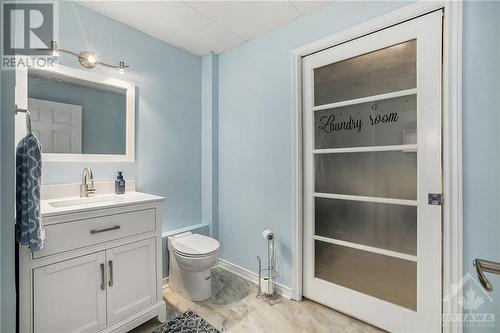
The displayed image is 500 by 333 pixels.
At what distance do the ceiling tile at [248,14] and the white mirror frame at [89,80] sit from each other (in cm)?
90

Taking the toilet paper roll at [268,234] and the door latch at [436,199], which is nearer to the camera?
the door latch at [436,199]

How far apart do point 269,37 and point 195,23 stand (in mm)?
662

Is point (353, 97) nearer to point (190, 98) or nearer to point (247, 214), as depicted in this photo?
point (247, 214)

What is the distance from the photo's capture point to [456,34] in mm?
→ 1296

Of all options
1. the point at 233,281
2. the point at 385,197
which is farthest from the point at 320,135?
the point at 233,281

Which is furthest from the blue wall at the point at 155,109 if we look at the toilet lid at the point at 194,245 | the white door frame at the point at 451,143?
the white door frame at the point at 451,143

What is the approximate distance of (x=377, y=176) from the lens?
162 cm

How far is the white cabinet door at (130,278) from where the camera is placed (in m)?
1.46

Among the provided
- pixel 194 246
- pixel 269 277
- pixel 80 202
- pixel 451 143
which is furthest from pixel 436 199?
pixel 80 202

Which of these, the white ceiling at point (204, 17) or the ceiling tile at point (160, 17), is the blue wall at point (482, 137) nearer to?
the white ceiling at point (204, 17)

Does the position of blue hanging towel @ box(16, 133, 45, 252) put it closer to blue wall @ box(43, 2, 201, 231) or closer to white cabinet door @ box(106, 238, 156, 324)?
white cabinet door @ box(106, 238, 156, 324)

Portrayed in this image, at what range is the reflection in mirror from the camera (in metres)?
1.63

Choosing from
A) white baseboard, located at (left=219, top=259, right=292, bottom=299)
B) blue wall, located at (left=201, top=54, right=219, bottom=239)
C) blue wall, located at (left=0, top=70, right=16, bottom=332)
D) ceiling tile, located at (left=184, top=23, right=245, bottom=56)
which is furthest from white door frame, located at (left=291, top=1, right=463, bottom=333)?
blue wall, located at (left=0, top=70, right=16, bottom=332)

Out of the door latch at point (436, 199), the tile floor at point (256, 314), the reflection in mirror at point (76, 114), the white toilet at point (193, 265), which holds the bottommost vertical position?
the tile floor at point (256, 314)
